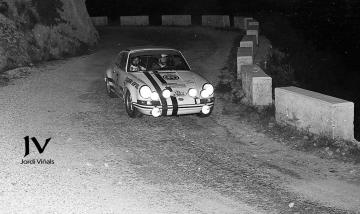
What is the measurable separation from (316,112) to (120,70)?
4.85 meters

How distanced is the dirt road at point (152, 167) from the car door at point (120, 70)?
2.18 ft

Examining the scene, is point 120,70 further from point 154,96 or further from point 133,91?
point 154,96

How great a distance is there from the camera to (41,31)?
21.3 m

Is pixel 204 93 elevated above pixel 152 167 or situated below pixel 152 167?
above

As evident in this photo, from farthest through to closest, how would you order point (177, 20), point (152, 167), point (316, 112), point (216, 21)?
point (177, 20), point (216, 21), point (316, 112), point (152, 167)

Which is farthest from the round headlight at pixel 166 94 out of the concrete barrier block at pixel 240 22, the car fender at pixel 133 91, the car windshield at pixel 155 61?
the concrete barrier block at pixel 240 22

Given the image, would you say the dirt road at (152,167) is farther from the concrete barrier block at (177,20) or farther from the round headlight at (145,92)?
the concrete barrier block at (177,20)

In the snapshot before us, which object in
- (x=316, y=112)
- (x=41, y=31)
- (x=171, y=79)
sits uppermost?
(x=41, y=31)

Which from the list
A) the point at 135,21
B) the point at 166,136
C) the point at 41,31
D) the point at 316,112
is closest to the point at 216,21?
the point at 135,21

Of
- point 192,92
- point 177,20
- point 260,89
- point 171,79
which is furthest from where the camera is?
point 177,20

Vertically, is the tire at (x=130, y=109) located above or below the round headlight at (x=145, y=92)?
below

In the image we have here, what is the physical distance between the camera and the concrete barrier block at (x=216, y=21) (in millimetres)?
31883

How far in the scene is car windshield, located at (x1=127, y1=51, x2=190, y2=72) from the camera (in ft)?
38.3

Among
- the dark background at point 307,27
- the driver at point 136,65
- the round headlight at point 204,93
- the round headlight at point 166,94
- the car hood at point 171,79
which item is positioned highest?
the driver at point 136,65
